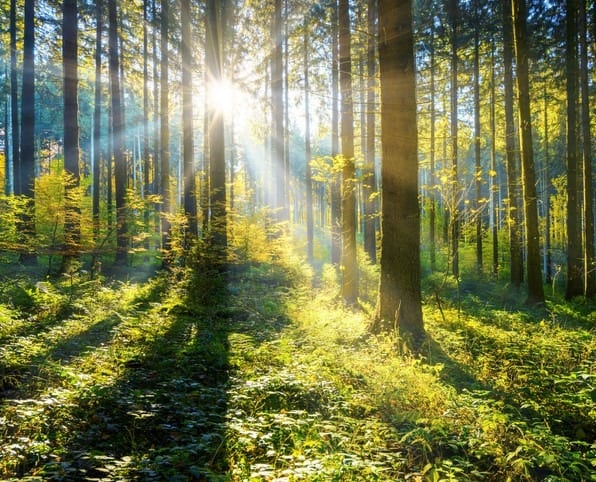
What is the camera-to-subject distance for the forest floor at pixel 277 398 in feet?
9.11

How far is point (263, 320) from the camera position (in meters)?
7.82

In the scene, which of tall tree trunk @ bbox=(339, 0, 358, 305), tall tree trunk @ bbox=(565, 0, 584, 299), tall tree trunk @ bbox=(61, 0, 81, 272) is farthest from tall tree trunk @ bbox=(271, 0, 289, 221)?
tall tree trunk @ bbox=(565, 0, 584, 299)

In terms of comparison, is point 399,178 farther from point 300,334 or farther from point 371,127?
point 371,127

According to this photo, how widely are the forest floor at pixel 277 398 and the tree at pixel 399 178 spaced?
27.4 inches

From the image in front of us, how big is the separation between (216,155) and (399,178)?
271 inches

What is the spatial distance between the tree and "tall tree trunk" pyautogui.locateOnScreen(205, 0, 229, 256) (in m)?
4.90

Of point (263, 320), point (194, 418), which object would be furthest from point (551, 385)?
point (263, 320)

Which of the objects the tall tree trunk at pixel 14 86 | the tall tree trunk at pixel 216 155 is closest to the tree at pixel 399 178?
the tall tree trunk at pixel 216 155

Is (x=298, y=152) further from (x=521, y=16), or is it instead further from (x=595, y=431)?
(x=595, y=431)

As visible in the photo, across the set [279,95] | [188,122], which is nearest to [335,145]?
[279,95]

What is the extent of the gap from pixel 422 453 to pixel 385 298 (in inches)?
130

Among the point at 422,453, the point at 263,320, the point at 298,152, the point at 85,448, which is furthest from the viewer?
the point at 298,152

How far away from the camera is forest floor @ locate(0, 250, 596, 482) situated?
2775mm

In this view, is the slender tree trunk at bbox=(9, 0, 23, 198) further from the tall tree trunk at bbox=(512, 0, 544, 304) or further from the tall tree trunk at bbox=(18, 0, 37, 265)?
the tall tree trunk at bbox=(512, 0, 544, 304)
